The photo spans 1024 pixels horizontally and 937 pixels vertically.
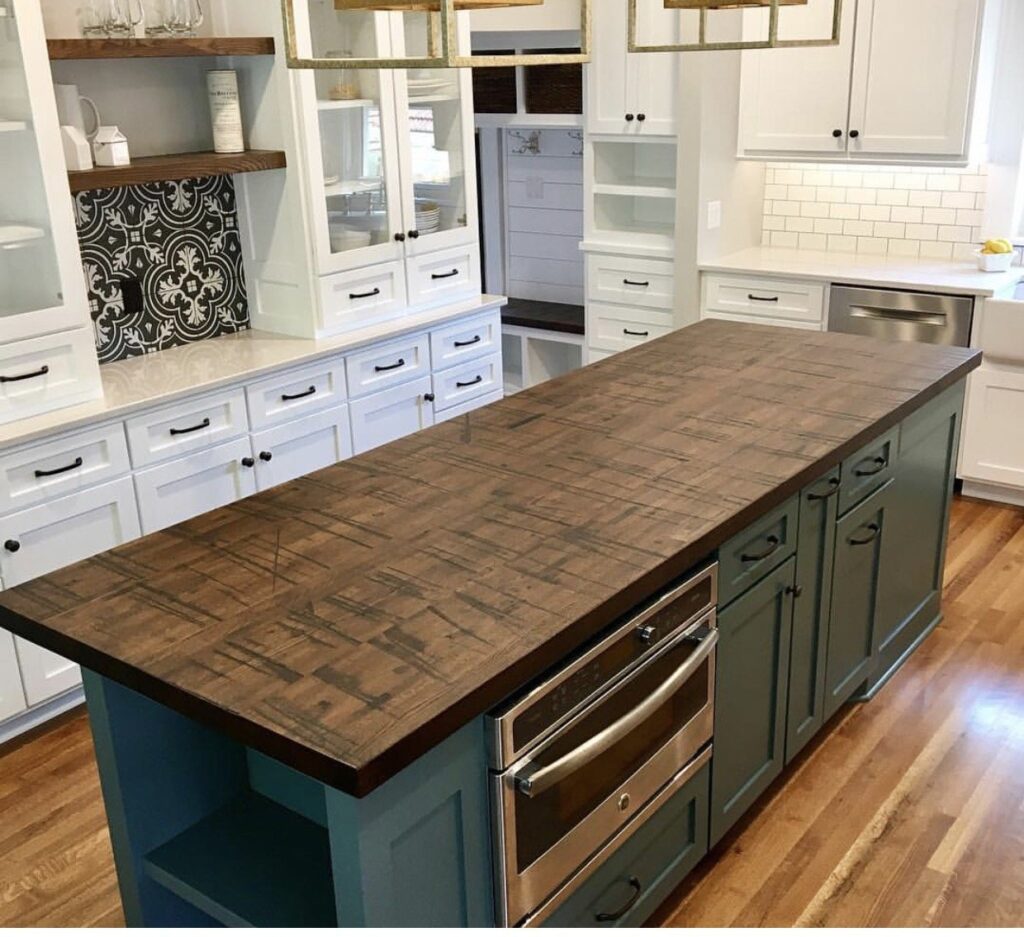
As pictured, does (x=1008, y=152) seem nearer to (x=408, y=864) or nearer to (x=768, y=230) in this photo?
(x=768, y=230)

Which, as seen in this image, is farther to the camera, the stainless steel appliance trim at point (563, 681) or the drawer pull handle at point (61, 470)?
the drawer pull handle at point (61, 470)

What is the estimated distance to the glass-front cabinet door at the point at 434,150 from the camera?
411 centimetres

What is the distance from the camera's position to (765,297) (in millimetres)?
4844

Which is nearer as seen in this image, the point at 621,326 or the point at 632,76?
the point at 632,76

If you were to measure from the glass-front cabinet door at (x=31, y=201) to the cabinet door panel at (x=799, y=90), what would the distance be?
3048 mm

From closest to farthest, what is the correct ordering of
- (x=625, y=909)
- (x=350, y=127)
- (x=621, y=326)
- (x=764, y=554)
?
(x=625, y=909), (x=764, y=554), (x=350, y=127), (x=621, y=326)

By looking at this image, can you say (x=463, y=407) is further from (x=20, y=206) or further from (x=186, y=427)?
(x=20, y=206)

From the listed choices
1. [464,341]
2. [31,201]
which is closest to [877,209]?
[464,341]

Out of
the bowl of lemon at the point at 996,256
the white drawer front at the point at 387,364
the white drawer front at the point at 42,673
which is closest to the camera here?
the white drawer front at the point at 42,673

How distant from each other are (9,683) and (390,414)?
1666mm

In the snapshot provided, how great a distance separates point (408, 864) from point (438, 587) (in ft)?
1.53

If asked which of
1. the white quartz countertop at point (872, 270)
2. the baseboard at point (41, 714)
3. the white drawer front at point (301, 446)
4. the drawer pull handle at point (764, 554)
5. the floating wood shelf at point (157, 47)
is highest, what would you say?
the floating wood shelf at point (157, 47)

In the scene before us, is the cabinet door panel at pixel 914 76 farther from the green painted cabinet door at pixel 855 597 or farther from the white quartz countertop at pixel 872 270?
the green painted cabinet door at pixel 855 597

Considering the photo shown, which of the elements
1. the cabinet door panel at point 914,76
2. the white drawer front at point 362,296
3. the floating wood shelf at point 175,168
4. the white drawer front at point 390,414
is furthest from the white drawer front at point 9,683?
the cabinet door panel at point 914,76
